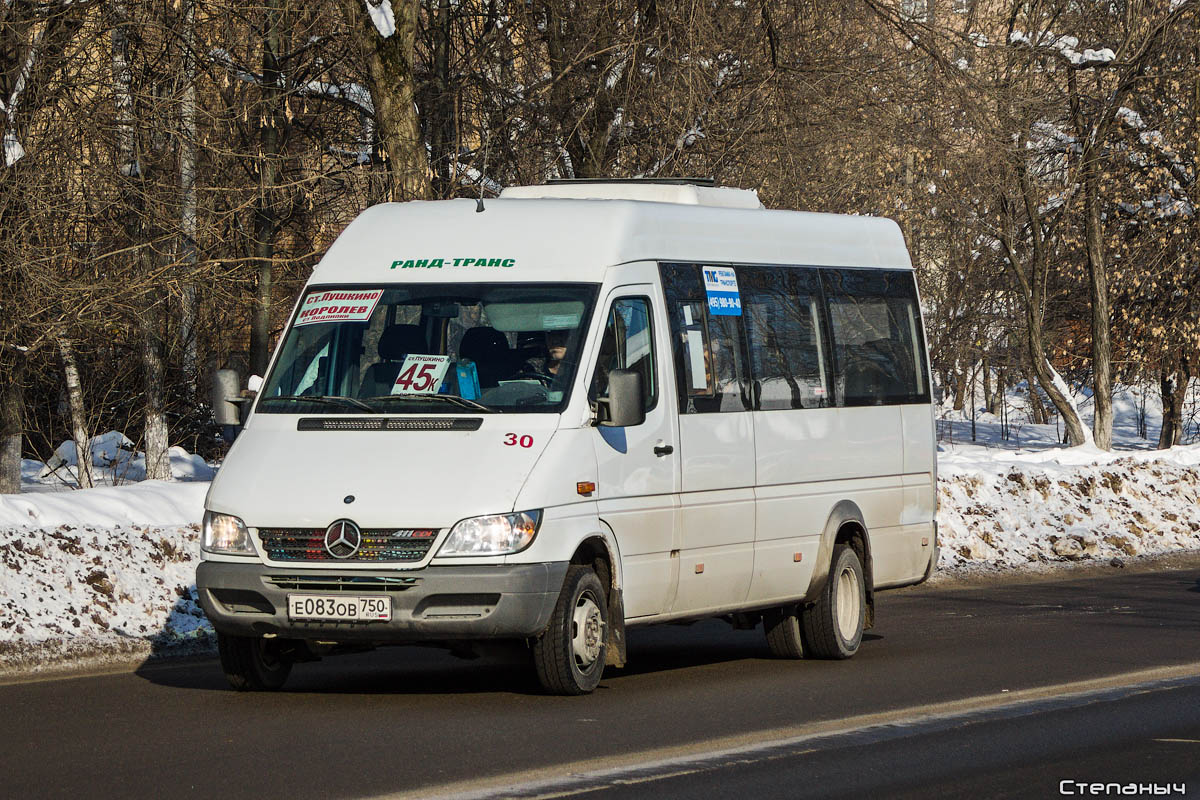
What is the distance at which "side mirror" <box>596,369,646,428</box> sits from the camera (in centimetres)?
977

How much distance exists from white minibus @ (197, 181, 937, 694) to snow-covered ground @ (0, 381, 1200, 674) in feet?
7.13

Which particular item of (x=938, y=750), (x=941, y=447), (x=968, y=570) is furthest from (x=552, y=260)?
(x=941, y=447)

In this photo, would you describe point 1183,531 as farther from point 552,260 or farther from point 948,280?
point 948,280

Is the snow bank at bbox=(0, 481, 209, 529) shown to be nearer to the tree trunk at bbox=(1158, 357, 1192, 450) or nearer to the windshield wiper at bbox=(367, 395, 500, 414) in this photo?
the windshield wiper at bbox=(367, 395, 500, 414)

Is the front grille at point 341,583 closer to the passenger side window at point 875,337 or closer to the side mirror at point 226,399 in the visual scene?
the side mirror at point 226,399

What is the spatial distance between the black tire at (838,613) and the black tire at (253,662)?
3528mm

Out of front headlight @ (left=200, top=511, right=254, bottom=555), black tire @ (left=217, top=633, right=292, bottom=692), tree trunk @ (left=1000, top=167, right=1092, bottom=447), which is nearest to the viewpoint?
front headlight @ (left=200, top=511, right=254, bottom=555)

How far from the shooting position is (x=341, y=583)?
9242 mm

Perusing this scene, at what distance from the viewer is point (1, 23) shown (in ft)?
56.1

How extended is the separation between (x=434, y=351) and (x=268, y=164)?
9643mm

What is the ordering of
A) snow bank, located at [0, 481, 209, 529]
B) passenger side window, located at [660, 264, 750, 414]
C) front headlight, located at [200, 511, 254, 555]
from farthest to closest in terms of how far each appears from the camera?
snow bank, located at [0, 481, 209, 529] → passenger side window, located at [660, 264, 750, 414] → front headlight, located at [200, 511, 254, 555]

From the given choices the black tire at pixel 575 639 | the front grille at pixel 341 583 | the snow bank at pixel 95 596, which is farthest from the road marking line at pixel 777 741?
the snow bank at pixel 95 596

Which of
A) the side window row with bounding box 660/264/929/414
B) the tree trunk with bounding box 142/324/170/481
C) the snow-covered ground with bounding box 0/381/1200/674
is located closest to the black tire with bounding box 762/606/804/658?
the side window row with bounding box 660/264/929/414

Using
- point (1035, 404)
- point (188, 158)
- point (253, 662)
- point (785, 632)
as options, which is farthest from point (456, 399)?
point (1035, 404)
